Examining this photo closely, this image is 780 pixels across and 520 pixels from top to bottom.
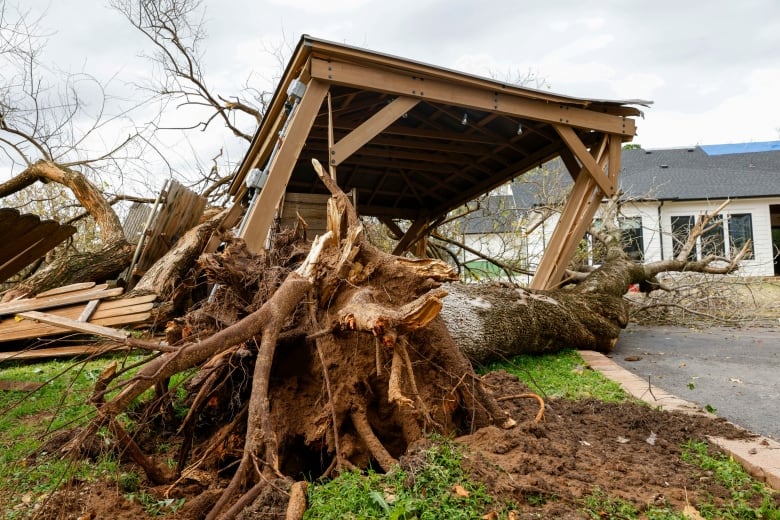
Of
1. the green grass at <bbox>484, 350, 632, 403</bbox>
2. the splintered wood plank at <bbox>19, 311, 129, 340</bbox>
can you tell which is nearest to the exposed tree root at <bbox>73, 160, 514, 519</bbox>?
the green grass at <bbox>484, 350, 632, 403</bbox>

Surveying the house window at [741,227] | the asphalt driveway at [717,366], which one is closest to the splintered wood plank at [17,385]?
the asphalt driveway at [717,366]

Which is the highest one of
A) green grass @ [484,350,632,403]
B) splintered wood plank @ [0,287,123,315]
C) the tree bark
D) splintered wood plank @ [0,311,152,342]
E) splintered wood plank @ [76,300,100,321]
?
the tree bark

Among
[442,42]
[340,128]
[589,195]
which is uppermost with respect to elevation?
[442,42]

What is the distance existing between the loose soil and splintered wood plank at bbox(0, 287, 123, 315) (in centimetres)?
511

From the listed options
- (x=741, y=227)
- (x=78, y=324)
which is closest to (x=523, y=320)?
(x=78, y=324)

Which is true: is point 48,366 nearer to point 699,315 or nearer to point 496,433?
point 496,433

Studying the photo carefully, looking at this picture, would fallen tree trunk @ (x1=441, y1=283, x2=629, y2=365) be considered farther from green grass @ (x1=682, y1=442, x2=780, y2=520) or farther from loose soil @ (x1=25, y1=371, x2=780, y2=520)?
green grass @ (x1=682, y1=442, x2=780, y2=520)

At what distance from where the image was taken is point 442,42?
2028 centimetres

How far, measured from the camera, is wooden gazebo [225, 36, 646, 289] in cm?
539

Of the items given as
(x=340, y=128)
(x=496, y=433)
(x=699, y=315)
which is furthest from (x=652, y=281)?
(x=496, y=433)

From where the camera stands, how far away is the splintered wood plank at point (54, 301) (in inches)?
276

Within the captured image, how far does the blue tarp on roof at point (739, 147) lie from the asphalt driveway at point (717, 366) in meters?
20.1

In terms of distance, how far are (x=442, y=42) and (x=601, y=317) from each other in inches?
646

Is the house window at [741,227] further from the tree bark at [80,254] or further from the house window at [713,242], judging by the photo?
the tree bark at [80,254]
